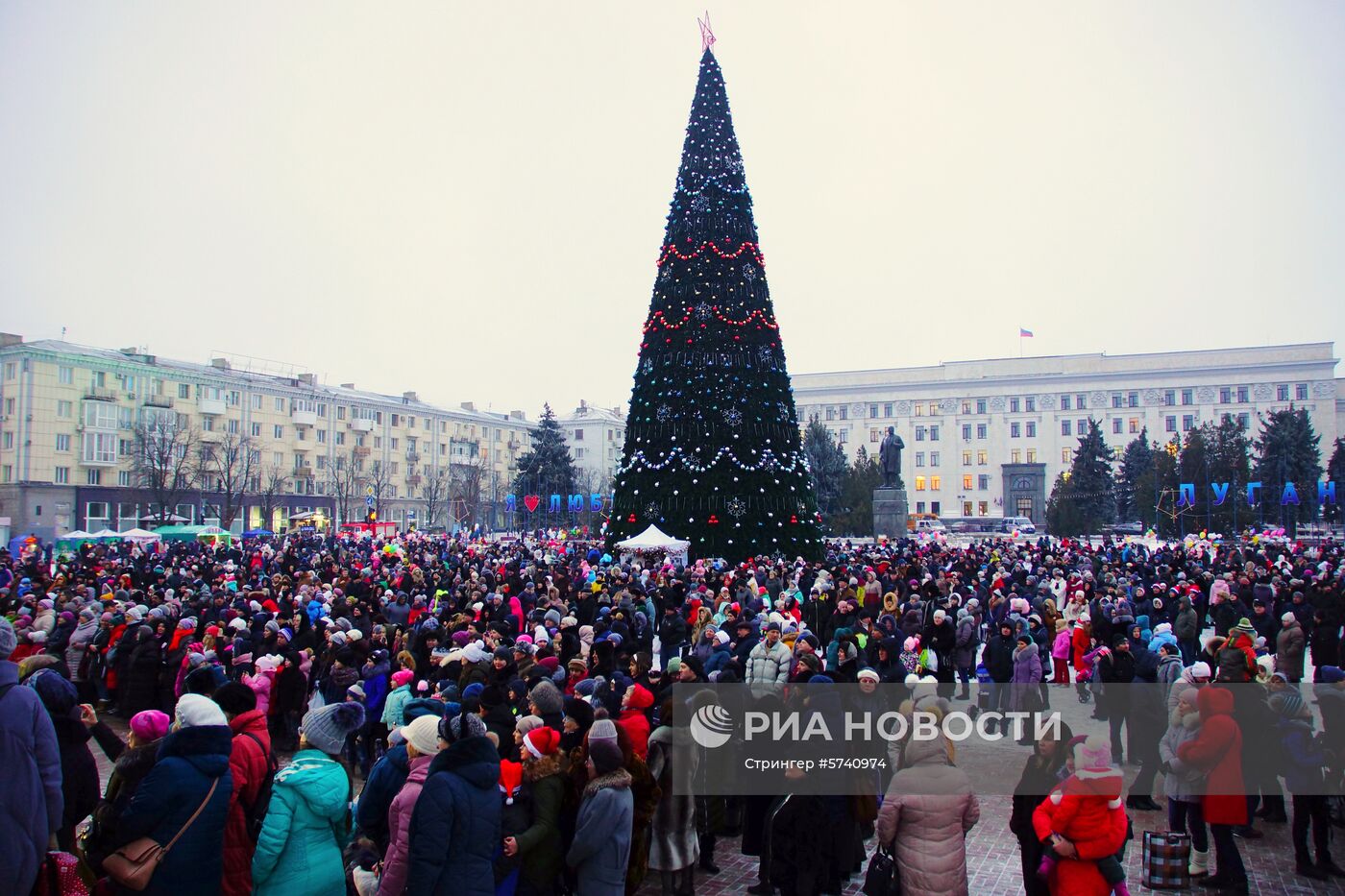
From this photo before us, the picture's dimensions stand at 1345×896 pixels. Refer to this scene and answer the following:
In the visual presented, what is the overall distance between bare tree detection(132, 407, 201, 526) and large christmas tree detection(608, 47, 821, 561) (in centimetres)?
3191

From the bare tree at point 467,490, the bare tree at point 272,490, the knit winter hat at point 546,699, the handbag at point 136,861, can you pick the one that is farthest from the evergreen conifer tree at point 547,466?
the handbag at point 136,861

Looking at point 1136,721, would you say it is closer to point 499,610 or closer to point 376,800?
point 376,800

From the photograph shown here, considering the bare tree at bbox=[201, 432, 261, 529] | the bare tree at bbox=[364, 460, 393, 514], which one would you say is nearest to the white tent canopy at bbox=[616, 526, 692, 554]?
the bare tree at bbox=[201, 432, 261, 529]

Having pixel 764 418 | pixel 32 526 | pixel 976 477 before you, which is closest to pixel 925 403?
pixel 976 477

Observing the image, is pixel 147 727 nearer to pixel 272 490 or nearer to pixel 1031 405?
pixel 272 490

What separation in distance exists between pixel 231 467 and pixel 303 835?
184 feet

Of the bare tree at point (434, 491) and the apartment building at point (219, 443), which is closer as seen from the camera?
the apartment building at point (219, 443)

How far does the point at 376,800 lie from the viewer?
4.88m

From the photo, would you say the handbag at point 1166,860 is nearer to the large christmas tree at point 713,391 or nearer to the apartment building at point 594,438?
the large christmas tree at point 713,391

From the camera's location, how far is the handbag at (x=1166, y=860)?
19.9 ft

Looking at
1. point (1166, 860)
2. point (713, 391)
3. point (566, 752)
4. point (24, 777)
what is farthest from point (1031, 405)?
point (24, 777)

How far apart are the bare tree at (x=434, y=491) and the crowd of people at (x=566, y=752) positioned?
5526 centimetres

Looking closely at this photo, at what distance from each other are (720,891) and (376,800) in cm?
292

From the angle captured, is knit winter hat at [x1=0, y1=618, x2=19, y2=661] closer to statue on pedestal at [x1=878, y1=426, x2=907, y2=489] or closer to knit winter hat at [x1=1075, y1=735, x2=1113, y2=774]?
knit winter hat at [x1=1075, y1=735, x2=1113, y2=774]
